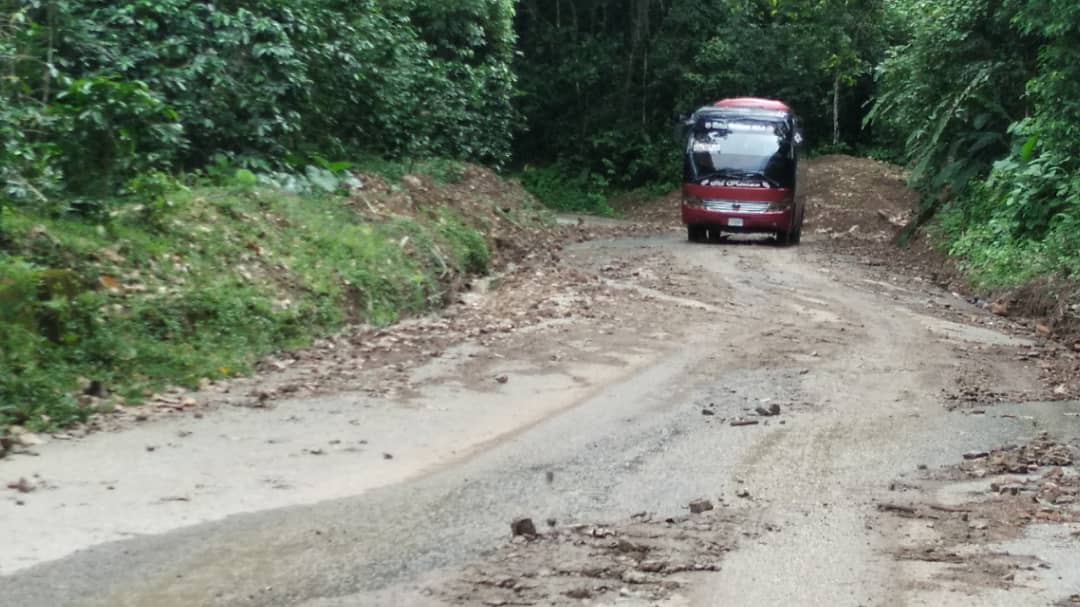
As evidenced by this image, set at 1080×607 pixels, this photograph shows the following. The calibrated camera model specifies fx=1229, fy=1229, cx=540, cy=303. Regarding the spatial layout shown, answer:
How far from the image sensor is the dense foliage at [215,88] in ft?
38.5

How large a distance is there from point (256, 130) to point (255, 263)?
419 cm

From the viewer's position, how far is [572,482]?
24.8ft

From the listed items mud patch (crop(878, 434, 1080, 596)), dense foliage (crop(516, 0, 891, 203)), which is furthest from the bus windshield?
mud patch (crop(878, 434, 1080, 596))

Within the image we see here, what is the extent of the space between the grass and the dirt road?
2.18 ft

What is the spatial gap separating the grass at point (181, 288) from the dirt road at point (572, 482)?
2.18ft

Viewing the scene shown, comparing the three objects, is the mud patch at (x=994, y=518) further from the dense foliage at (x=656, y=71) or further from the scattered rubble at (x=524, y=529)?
the dense foliage at (x=656, y=71)

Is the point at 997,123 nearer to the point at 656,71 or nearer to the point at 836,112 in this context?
the point at 836,112

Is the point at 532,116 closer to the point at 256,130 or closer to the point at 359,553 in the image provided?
the point at 256,130

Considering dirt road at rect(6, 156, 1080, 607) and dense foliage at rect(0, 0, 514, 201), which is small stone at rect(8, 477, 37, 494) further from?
dense foliage at rect(0, 0, 514, 201)

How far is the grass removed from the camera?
9375 mm

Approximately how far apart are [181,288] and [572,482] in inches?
203

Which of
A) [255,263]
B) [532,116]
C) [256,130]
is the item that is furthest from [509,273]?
[532,116]

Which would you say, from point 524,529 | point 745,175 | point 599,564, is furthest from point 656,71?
point 599,564

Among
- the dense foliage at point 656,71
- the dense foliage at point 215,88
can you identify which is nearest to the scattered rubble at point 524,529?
the dense foliage at point 215,88
